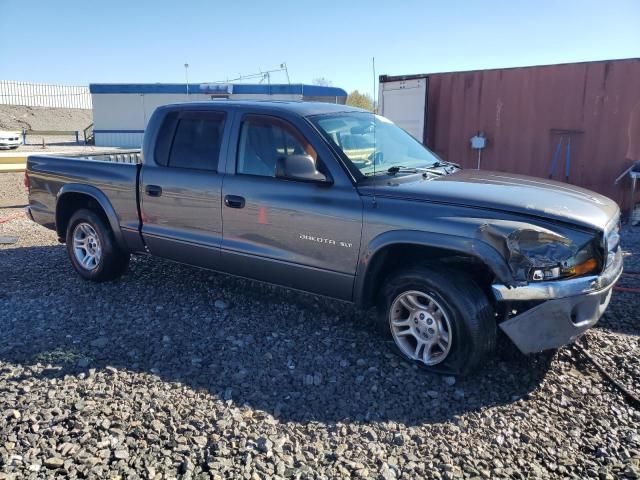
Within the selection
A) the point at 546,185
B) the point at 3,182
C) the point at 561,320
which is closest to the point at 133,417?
the point at 561,320

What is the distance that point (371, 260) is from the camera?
147 inches

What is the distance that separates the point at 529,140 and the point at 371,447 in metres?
7.82

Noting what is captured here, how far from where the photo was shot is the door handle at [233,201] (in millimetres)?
4328

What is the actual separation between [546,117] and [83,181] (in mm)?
7372

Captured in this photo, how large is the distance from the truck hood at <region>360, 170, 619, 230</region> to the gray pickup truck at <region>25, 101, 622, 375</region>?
0.5 inches

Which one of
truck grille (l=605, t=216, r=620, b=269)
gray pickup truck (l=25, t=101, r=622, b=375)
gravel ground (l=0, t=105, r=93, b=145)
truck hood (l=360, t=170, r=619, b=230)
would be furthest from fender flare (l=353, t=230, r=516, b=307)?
gravel ground (l=0, t=105, r=93, b=145)

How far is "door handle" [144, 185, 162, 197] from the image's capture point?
4836 millimetres

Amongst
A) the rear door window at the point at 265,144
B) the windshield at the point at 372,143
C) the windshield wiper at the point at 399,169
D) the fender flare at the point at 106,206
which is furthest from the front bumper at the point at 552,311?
the fender flare at the point at 106,206

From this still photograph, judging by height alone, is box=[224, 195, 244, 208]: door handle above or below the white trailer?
below

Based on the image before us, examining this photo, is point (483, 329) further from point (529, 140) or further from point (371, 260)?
point (529, 140)

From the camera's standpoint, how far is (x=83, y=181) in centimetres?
544

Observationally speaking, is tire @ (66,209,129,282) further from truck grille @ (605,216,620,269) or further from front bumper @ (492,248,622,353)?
truck grille @ (605,216,620,269)

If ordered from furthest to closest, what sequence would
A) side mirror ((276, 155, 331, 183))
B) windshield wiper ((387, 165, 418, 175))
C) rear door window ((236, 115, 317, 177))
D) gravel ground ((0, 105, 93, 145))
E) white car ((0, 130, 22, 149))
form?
gravel ground ((0, 105, 93, 145)) → white car ((0, 130, 22, 149)) → rear door window ((236, 115, 317, 177)) → windshield wiper ((387, 165, 418, 175)) → side mirror ((276, 155, 331, 183))

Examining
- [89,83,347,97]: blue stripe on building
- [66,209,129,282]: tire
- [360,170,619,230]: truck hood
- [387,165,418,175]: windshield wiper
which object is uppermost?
[89,83,347,97]: blue stripe on building
